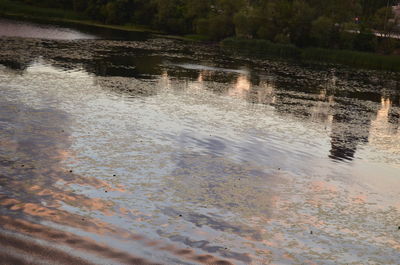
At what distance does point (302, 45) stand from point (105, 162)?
99.2 meters

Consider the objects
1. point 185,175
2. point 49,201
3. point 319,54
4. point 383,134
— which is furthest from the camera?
point 319,54

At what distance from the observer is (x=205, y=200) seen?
57.9 feet

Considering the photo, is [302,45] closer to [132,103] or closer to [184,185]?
[132,103]

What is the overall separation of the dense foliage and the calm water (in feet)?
237

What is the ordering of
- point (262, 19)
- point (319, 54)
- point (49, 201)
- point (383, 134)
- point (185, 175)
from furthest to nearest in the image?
1. point (262, 19)
2. point (319, 54)
3. point (383, 134)
4. point (185, 175)
5. point (49, 201)

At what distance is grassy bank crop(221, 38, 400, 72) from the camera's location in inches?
3666

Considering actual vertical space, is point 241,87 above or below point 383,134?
above

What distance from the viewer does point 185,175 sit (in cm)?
2009

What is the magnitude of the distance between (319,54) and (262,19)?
18.8 m

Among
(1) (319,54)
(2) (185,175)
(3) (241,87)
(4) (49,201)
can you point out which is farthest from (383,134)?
(1) (319,54)

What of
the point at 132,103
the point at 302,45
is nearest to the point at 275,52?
the point at 302,45

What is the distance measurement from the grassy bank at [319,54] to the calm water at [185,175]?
5431 centimetres

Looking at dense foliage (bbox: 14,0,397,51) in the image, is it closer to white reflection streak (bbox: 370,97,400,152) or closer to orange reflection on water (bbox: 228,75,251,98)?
orange reflection on water (bbox: 228,75,251,98)

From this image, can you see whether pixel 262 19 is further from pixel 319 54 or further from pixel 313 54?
pixel 319 54
